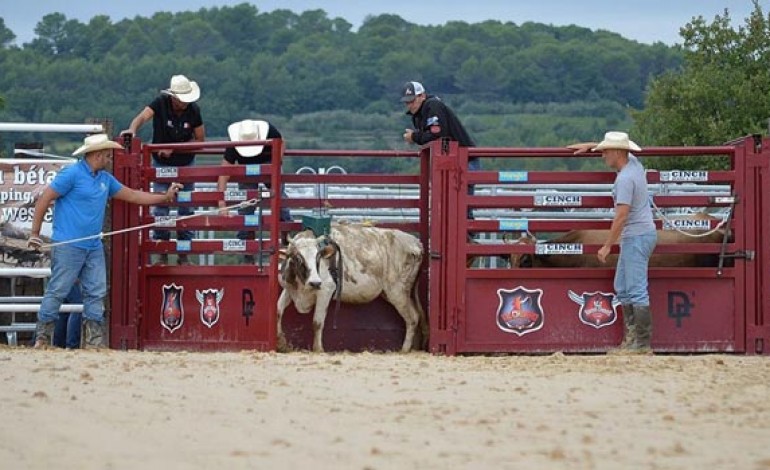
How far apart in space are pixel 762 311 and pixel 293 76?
3345 inches

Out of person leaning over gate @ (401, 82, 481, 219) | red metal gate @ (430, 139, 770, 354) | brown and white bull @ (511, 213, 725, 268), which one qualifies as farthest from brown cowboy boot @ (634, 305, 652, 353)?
person leaning over gate @ (401, 82, 481, 219)

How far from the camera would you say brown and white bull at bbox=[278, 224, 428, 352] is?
48.2 feet

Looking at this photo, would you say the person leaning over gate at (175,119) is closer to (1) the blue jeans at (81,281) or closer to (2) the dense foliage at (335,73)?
(1) the blue jeans at (81,281)

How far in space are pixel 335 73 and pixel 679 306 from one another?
8738cm

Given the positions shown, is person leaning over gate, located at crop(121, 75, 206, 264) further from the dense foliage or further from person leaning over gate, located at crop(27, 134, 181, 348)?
the dense foliage

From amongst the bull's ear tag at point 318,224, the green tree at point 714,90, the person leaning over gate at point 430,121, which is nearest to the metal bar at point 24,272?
the bull's ear tag at point 318,224

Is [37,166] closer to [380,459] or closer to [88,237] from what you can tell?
[88,237]

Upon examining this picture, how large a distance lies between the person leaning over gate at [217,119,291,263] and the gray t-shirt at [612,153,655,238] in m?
2.74

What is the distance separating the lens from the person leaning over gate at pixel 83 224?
14406 millimetres

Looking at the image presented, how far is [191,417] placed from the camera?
10.4 meters

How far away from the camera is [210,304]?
1458 centimetres

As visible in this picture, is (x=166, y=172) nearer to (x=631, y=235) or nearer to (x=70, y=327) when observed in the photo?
(x=70, y=327)

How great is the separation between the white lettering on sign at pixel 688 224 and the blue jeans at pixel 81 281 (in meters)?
4.45

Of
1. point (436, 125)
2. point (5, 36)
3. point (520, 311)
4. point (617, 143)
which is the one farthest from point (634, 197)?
point (5, 36)
